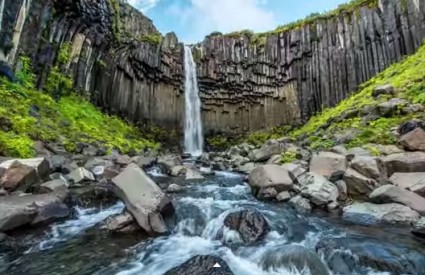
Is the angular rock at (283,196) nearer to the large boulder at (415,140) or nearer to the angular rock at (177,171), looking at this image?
the large boulder at (415,140)

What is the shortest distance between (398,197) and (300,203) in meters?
2.07

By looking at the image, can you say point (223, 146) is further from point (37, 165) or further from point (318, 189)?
point (37, 165)

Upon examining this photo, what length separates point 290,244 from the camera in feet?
18.1

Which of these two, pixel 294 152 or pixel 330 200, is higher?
pixel 294 152

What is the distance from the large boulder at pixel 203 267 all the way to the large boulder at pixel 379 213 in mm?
3710

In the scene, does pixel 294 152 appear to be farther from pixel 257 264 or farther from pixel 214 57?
pixel 214 57

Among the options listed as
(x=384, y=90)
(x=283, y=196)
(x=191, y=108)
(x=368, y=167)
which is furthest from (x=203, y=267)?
(x=191, y=108)

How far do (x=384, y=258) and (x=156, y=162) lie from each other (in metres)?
11.7

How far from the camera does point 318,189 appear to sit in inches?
312

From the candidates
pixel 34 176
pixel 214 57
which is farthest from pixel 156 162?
pixel 214 57

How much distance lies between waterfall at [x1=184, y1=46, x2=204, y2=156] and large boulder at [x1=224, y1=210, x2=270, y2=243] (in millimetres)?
20783

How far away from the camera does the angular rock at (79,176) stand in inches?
367

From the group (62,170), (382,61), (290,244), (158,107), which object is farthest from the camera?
(158,107)

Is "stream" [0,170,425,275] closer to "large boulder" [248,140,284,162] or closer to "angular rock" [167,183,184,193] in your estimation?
"angular rock" [167,183,184,193]
